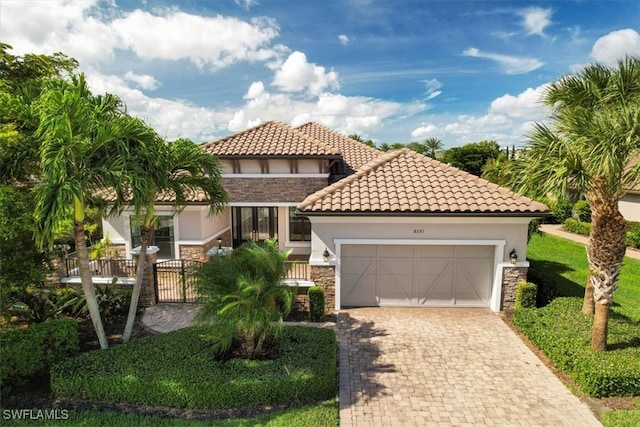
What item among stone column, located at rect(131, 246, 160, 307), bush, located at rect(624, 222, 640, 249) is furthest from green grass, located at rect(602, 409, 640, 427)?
bush, located at rect(624, 222, 640, 249)

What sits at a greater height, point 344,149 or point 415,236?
point 344,149

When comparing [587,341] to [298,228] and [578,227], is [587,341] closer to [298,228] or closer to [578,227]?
[298,228]

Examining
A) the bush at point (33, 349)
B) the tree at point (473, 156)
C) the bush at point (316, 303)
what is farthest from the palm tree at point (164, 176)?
the tree at point (473, 156)

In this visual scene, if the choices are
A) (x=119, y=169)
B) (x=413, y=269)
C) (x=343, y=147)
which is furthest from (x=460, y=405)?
(x=343, y=147)

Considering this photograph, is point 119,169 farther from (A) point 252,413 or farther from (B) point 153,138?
(A) point 252,413

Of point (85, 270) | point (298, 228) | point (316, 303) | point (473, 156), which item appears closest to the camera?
point (85, 270)

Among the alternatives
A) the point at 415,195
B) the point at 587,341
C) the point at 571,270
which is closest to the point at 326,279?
the point at 415,195

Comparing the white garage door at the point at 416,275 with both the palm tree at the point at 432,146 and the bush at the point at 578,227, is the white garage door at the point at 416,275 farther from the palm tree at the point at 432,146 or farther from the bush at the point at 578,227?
the palm tree at the point at 432,146
